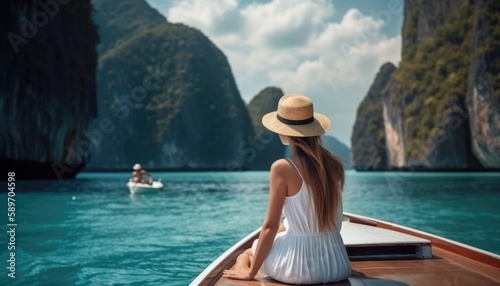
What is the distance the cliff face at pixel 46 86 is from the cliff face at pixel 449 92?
1624 inches

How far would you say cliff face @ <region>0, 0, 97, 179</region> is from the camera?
2828 centimetres

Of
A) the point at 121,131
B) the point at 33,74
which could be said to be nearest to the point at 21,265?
the point at 33,74

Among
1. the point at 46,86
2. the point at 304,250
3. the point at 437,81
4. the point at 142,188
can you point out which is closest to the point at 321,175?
the point at 304,250

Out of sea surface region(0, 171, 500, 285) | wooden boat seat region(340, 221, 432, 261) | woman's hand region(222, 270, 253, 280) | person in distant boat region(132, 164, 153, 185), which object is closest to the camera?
woman's hand region(222, 270, 253, 280)

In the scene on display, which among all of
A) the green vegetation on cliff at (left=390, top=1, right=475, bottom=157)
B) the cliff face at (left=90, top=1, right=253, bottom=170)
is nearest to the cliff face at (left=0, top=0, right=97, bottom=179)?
the green vegetation on cliff at (left=390, top=1, right=475, bottom=157)

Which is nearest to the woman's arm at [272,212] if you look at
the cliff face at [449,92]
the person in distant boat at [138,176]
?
the person in distant boat at [138,176]

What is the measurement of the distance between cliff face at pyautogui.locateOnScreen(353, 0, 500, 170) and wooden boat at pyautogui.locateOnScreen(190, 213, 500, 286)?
4963 cm

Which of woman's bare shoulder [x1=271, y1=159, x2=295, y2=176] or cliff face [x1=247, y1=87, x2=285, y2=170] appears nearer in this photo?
woman's bare shoulder [x1=271, y1=159, x2=295, y2=176]

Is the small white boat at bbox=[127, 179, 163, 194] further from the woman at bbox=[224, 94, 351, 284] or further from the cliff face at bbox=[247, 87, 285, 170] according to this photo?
the cliff face at bbox=[247, 87, 285, 170]

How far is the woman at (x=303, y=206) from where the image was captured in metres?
2.87

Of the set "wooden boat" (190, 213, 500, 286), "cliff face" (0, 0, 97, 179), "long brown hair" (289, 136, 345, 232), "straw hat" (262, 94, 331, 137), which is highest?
"cliff face" (0, 0, 97, 179)

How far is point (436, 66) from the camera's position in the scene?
210 feet

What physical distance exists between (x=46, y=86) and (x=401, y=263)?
34.5 meters

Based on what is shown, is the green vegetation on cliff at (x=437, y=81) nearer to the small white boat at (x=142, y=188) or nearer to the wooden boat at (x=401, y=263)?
the small white boat at (x=142, y=188)
